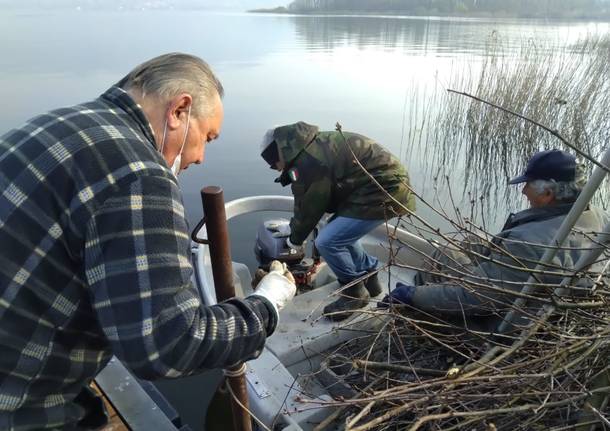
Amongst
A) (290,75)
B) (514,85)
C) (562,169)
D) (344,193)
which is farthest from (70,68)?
(562,169)

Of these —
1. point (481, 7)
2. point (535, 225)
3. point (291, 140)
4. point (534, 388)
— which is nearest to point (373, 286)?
point (291, 140)

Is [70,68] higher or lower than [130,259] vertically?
lower

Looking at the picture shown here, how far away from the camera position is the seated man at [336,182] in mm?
3412

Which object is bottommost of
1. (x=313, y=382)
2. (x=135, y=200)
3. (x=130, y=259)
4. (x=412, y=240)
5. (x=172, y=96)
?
(x=313, y=382)

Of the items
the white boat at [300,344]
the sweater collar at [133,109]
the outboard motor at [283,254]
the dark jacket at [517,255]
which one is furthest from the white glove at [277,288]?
the outboard motor at [283,254]

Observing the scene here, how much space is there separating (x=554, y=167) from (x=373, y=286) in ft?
5.29

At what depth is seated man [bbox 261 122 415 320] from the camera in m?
3.41

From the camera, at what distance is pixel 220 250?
77.7 inches

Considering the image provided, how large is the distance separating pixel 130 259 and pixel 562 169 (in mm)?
2294

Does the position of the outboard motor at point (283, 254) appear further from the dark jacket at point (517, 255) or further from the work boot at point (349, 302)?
the dark jacket at point (517, 255)

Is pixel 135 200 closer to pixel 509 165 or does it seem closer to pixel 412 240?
pixel 412 240

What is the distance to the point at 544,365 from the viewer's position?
5.31ft

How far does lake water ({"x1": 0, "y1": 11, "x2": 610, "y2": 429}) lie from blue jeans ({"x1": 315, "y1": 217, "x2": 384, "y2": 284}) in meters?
1.48

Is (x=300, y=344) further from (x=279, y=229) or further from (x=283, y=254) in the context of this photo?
(x=279, y=229)
